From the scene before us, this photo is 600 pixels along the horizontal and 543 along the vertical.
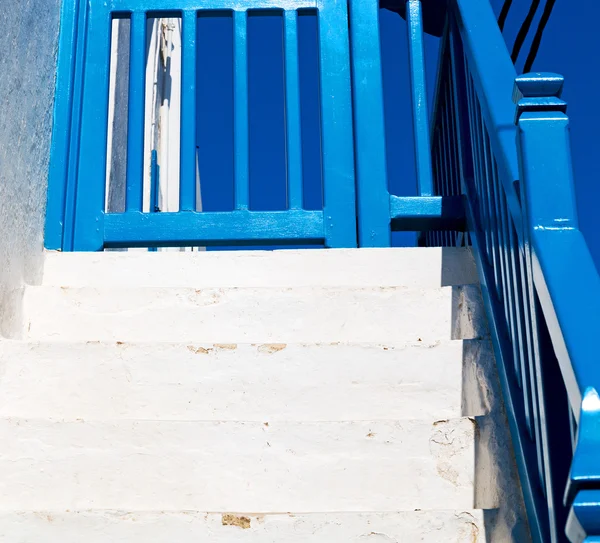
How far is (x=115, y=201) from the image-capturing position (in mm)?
4082

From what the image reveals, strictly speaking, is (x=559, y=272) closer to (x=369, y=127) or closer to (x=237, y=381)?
(x=237, y=381)

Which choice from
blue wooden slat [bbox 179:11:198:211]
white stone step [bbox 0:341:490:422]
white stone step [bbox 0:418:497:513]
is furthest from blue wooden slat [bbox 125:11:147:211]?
white stone step [bbox 0:418:497:513]

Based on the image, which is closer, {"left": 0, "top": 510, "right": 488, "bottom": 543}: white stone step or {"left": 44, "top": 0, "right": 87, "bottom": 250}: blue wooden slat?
{"left": 0, "top": 510, "right": 488, "bottom": 543}: white stone step

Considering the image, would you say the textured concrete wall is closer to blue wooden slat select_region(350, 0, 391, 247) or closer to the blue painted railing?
blue wooden slat select_region(350, 0, 391, 247)

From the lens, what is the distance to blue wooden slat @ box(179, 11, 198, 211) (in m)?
2.92

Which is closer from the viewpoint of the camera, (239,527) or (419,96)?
(239,527)

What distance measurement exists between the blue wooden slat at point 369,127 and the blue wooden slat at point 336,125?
0.09 feet

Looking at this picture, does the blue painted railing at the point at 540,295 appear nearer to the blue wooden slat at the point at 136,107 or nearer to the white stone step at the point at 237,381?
the white stone step at the point at 237,381

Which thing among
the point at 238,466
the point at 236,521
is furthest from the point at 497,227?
the point at 236,521

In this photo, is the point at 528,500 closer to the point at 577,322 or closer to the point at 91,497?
the point at 577,322

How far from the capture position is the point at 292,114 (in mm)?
2947

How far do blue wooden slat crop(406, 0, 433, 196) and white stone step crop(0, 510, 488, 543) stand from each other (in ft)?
4.81

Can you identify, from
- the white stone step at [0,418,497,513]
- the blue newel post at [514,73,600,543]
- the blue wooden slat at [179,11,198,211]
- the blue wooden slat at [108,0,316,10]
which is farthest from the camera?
the blue wooden slat at [108,0,316,10]

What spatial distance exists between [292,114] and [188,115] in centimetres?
37
